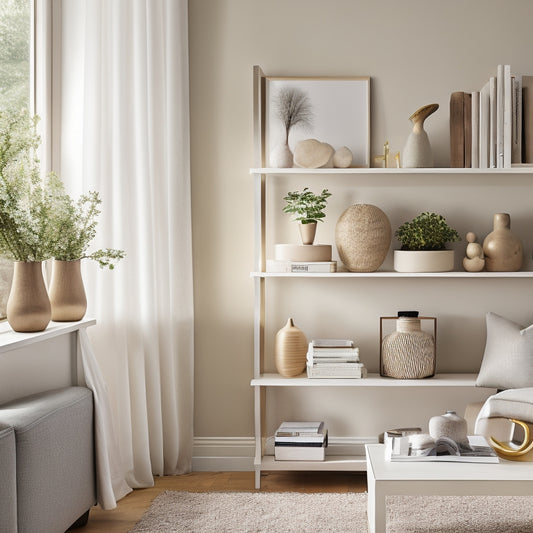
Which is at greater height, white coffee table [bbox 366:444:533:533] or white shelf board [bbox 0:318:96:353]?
white shelf board [bbox 0:318:96:353]

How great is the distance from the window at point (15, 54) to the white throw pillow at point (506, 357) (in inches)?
92.7

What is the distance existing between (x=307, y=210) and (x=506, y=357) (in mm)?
1112

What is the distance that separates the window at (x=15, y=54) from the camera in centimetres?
293

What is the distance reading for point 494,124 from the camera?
311 cm

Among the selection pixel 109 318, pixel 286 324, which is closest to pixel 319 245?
pixel 286 324

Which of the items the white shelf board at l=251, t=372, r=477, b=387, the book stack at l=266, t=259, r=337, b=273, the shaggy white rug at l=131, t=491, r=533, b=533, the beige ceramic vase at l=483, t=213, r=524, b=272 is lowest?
the shaggy white rug at l=131, t=491, r=533, b=533

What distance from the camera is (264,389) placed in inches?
134

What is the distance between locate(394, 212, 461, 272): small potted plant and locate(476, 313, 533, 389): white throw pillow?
37 cm

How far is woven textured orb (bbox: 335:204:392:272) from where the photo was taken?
10.5ft

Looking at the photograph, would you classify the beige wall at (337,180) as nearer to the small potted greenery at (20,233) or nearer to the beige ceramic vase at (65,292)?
the beige ceramic vase at (65,292)

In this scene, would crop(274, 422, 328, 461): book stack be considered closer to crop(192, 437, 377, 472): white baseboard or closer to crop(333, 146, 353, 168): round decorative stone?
crop(192, 437, 377, 472): white baseboard

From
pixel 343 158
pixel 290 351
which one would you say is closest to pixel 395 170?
pixel 343 158

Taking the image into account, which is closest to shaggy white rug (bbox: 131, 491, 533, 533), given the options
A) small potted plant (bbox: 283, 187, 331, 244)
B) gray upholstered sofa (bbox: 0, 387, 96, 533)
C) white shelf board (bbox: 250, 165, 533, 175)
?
gray upholstered sofa (bbox: 0, 387, 96, 533)

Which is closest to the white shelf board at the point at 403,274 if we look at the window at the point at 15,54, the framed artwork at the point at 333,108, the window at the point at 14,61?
the framed artwork at the point at 333,108
